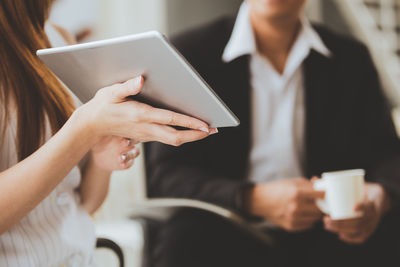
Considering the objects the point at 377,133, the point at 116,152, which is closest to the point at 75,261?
the point at 116,152

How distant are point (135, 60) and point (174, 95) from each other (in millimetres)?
62

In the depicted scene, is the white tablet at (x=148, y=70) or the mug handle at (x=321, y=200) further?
the mug handle at (x=321, y=200)

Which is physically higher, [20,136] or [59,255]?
[20,136]

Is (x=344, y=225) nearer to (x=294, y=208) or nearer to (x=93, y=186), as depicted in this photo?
(x=294, y=208)

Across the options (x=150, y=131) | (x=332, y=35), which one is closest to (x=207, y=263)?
(x=150, y=131)

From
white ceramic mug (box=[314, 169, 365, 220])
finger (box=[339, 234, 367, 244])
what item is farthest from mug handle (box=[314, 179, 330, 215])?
finger (box=[339, 234, 367, 244])

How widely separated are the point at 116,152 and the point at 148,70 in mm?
190

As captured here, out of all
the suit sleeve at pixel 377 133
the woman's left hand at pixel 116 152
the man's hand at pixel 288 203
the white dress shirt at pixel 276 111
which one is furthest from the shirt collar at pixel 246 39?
the woman's left hand at pixel 116 152

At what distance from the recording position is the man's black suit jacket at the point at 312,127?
110 cm

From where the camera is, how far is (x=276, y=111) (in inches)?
48.0

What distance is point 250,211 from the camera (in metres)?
1.04

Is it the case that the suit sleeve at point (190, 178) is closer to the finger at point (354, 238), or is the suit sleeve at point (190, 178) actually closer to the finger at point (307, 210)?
the finger at point (307, 210)

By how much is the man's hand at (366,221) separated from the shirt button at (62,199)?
0.61 metres

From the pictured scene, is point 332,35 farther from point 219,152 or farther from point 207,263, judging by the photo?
point 207,263
